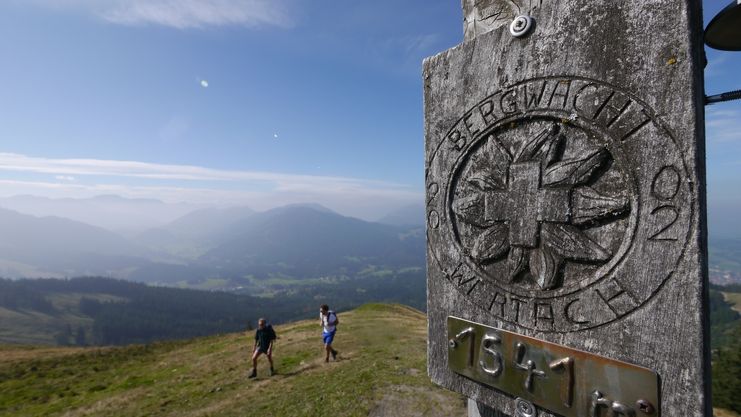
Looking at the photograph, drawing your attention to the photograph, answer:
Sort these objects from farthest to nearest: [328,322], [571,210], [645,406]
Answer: [328,322]
[571,210]
[645,406]

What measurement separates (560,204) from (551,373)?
4.12 feet

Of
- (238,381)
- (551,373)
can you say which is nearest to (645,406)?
(551,373)

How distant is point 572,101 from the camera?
102 inches

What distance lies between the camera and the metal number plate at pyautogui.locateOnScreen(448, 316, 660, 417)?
234 centimetres

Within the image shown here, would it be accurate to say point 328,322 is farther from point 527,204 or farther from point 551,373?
point 527,204

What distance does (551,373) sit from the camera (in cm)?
270

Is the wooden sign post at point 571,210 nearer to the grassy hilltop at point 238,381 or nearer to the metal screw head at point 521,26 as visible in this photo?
the metal screw head at point 521,26

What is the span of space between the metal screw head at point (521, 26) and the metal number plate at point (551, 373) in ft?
7.80

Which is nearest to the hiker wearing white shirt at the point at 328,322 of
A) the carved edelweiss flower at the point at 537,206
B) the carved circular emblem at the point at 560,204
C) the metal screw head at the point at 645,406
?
the carved circular emblem at the point at 560,204

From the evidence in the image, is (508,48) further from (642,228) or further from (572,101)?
(642,228)

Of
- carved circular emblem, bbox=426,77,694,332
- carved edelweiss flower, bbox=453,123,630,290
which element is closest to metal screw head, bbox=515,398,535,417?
carved circular emblem, bbox=426,77,694,332

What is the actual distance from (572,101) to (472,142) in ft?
2.76

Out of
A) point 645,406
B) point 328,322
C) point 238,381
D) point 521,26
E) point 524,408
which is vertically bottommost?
point 238,381

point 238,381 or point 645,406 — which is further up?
point 645,406
